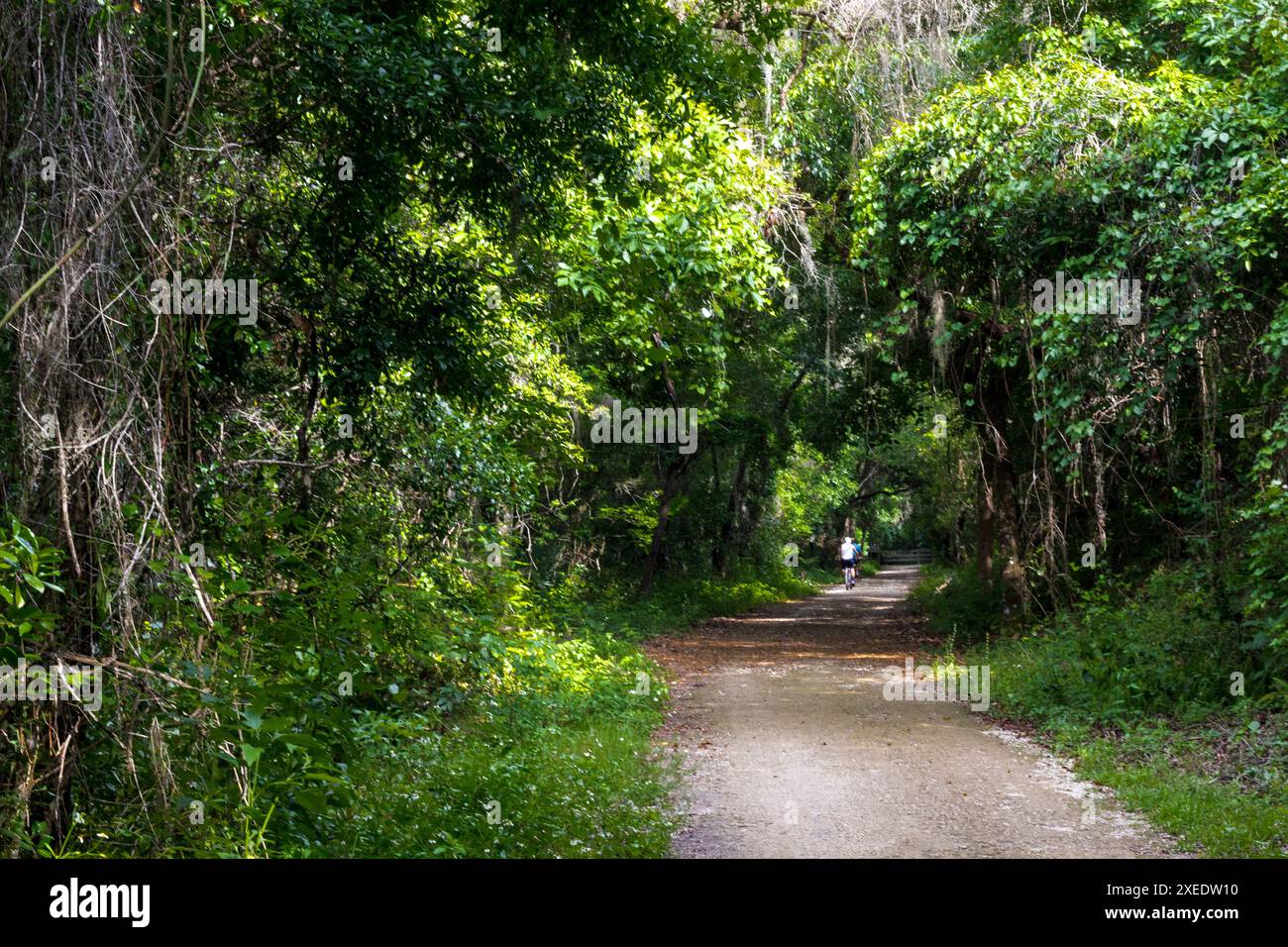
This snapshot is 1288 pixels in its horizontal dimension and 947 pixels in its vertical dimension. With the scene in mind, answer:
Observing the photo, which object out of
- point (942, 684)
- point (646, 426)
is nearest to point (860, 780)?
point (942, 684)

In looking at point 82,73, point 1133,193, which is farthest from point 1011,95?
point 82,73

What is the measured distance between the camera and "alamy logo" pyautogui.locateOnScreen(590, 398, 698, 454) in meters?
21.4

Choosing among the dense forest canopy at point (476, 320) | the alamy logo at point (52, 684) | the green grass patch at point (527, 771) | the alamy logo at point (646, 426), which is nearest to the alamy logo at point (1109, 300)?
the dense forest canopy at point (476, 320)

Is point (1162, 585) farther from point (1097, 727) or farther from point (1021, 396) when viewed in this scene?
point (1021, 396)

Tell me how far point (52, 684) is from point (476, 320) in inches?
184

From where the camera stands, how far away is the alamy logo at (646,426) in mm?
21359

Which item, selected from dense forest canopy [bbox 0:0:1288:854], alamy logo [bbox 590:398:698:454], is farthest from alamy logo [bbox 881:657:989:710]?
alamy logo [bbox 590:398:698:454]

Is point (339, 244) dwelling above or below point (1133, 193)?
below

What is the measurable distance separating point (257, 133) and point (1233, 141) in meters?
8.75

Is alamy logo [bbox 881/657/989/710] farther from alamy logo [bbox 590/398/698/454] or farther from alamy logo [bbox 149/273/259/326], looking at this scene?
alamy logo [bbox 149/273/259/326]

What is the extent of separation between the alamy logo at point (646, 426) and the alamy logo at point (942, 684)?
24.3 feet

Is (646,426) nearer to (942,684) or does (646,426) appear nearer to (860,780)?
(942,684)

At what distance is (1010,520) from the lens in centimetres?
1780
